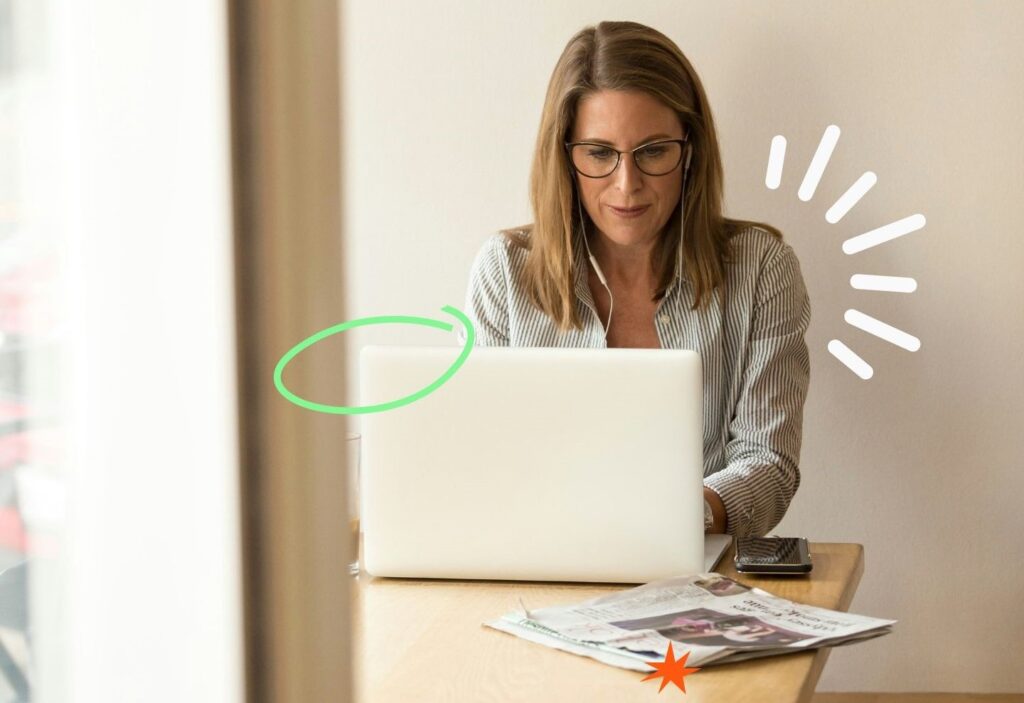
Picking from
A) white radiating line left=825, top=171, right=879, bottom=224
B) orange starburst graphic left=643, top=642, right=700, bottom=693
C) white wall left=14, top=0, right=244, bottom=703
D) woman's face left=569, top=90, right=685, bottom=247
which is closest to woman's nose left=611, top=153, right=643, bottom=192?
woman's face left=569, top=90, right=685, bottom=247

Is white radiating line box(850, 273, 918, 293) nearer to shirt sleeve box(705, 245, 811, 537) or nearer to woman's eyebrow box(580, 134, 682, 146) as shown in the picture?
shirt sleeve box(705, 245, 811, 537)

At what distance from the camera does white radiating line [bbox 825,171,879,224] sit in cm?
240

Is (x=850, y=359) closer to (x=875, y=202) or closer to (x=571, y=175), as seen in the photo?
(x=875, y=202)

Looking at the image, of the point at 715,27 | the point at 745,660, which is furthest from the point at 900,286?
the point at 745,660

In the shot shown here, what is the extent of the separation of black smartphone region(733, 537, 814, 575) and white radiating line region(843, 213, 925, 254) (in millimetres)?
992

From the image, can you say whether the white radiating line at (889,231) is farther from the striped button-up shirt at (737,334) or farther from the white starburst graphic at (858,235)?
the striped button-up shirt at (737,334)

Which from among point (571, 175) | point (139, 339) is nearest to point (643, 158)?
point (571, 175)

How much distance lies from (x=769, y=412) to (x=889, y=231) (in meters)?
0.63

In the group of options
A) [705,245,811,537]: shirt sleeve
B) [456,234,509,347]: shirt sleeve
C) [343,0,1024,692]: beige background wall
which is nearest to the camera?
[705,245,811,537]: shirt sleeve

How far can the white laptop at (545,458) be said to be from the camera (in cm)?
138

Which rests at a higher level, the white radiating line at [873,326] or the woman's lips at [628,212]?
the woman's lips at [628,212]

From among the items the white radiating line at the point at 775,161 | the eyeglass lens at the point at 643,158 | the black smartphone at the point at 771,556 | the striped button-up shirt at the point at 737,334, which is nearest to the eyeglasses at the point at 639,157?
the eyeglass lens at the point at 643,158

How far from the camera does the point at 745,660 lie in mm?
1140

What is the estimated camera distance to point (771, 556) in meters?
1.49
